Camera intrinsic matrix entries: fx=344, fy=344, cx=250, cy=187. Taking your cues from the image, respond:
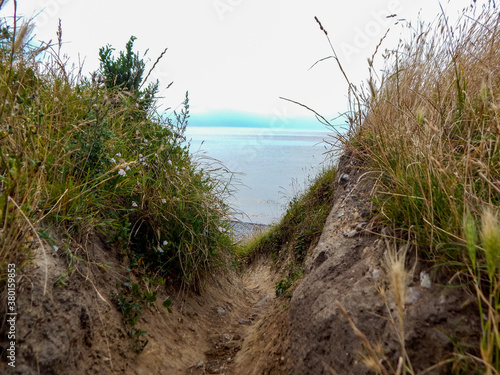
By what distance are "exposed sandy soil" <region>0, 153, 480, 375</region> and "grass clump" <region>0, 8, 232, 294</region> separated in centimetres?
22

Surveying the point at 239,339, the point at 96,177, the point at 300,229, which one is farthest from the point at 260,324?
the point at 300,229

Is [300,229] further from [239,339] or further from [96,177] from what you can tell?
[96,177]

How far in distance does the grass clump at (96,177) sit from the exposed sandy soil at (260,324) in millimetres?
217

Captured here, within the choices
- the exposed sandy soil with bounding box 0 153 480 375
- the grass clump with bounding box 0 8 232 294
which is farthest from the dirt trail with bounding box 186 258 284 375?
the grass clump with bounding box 0 8 232 294

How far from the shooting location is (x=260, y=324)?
333 cm

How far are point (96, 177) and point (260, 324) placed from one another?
202 centimetres

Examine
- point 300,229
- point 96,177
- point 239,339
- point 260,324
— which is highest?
point 96,177

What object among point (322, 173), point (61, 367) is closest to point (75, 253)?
point (61, 367)

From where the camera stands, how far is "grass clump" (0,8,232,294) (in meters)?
1.97

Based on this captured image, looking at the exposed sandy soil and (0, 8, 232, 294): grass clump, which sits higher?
(0, 8, 232, 294): grass clump

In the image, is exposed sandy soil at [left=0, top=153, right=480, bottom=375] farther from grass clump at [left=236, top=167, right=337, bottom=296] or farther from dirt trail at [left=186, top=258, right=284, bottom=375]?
grass clump at [left=236, top=167, right=337, bottom=296]

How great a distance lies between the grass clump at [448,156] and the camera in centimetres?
150

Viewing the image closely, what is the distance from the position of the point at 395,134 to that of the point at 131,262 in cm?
232

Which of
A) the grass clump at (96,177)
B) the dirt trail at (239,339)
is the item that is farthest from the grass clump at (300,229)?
the grass clump at (96,177)
